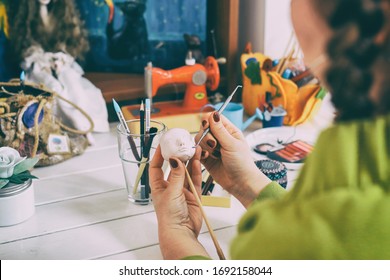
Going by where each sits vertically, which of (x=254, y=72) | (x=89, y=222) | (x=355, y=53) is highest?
(x=355, y=53)

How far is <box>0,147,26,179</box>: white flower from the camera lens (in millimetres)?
710

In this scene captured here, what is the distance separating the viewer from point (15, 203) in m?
0.72

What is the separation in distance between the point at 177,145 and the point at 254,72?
19.1 inches

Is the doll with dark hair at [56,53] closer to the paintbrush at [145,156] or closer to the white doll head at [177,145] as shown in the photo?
the paintbrush at [145,156]

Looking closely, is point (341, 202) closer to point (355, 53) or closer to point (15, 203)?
point (355, 53)

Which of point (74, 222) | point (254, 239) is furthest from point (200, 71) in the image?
point (254, 239)

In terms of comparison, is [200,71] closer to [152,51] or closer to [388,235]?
[152,51]

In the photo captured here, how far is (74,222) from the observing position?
74 cm

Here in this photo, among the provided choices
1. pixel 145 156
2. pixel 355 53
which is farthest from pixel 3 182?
pixel 355 53

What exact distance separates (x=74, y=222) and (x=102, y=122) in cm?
33

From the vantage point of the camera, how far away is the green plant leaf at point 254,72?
109 centimetres

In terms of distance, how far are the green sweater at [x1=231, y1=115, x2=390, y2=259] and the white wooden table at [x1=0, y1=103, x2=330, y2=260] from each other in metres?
0.26

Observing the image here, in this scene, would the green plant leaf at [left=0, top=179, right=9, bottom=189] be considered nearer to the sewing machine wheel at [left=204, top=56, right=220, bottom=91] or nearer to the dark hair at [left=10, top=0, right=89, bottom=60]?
the dark hair at [left=10, top=0, right=89, bottom=60]
